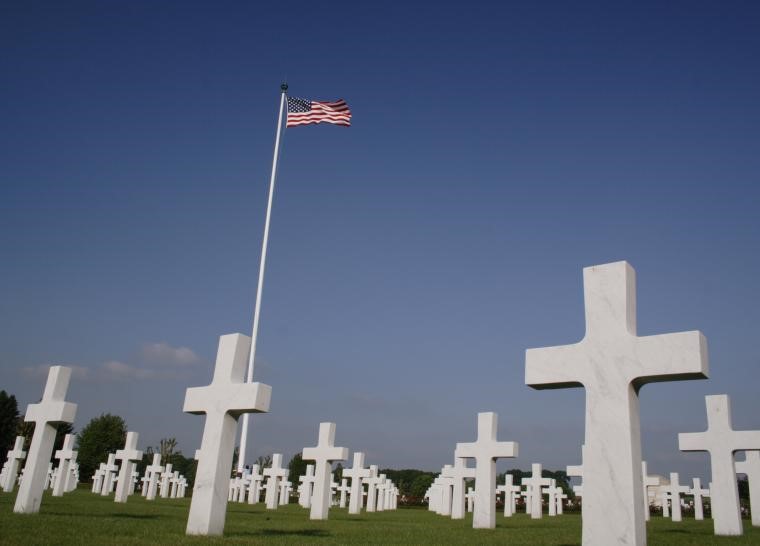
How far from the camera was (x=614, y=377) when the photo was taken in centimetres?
671

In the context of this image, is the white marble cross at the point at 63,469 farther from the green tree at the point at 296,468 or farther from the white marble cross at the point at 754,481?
the green tree at the point at 296,468

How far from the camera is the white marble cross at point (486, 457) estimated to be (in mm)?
14328

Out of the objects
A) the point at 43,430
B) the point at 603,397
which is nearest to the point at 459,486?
the point at 43,430

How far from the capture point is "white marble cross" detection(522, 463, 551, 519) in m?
23.8

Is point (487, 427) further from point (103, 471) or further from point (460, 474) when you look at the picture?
point (103, 471)

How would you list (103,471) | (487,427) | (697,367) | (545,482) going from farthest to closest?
(103,471), (545,482), (487,427), (697,367)

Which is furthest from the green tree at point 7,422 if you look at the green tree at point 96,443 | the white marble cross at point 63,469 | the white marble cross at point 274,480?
the white marble cross at point 274,480

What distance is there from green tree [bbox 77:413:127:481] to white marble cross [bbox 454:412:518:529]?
4700 cm

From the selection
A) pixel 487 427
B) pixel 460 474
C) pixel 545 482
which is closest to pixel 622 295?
pixel 487 427

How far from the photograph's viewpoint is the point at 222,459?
9625 mm

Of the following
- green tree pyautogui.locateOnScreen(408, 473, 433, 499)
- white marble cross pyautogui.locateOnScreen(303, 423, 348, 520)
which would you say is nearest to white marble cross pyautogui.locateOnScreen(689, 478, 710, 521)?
white marble cross pyautogui.locateOnScreen(303, 423, 348, 520)

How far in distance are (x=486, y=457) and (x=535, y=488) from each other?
38.2ft

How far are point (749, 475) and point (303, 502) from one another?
17.6 metres

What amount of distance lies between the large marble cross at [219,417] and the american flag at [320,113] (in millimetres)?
20318
